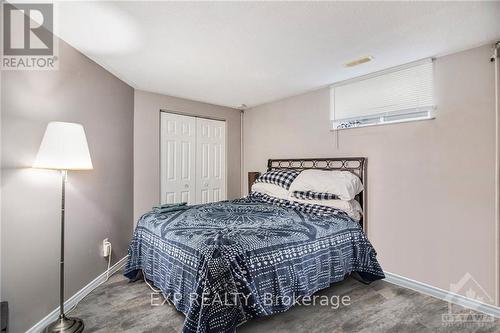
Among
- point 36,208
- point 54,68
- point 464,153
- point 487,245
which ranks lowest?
point 487,245

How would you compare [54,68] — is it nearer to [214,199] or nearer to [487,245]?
[214,199]

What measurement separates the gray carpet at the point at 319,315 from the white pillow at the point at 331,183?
100 cm

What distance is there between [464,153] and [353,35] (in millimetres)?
1480

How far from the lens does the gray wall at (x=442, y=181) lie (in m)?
2.17

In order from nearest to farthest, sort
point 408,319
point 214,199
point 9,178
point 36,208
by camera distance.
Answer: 1. point 9,178
2. point 36,208
3. point 408,319
4. point 214,199

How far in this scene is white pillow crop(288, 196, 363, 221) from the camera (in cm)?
265

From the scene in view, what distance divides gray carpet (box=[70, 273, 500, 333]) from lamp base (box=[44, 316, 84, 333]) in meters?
0.09

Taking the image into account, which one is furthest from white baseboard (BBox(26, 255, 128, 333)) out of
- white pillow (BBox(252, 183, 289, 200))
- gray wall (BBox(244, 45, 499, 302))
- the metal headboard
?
gray wall (BBox(244, 45, 499, 302))

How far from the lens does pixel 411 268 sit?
261cm

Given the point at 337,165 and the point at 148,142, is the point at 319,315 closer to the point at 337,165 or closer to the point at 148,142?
the point at 337,165

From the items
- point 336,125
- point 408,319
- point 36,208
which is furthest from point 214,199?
point 408,319

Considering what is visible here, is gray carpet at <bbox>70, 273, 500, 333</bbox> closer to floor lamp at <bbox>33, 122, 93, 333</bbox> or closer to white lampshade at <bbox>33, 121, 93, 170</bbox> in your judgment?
floor lamp at <bbox>33, 122, 93, 333</bbox>

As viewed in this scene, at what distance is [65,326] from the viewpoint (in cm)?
181

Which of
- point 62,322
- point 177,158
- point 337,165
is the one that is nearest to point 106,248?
point 62,322
